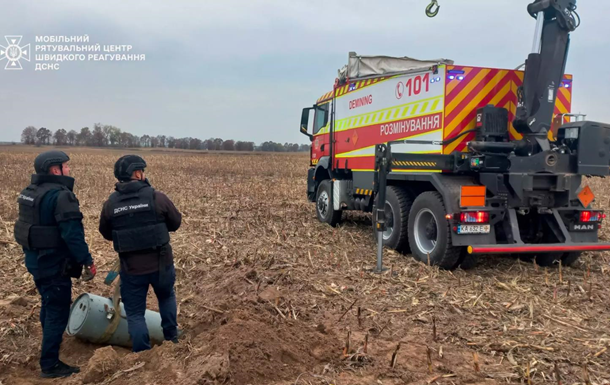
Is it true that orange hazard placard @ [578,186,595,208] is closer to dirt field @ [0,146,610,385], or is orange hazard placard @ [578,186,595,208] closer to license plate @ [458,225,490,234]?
dirt field @ [0,146,610,385]

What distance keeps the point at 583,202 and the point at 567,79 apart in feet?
6.25

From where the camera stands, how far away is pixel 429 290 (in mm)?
5816

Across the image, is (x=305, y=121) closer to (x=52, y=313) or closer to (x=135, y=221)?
(x=135, y=221)

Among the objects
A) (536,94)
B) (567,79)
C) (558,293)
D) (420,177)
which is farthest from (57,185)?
(567,79)

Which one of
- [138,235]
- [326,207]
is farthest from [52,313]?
[326,207]

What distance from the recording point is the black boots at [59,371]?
4023 millimetres

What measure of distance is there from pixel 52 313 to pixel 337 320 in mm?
2548

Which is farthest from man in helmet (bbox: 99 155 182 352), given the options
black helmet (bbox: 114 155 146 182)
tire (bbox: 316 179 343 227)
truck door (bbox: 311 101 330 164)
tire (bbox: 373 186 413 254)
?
truck door (bbox: 311 101 330 164)

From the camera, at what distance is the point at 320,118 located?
37.9 feet

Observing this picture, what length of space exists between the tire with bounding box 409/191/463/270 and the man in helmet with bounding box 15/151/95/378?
171 inches

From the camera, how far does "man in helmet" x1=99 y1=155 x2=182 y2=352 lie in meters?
4.09

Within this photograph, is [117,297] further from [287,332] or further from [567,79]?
[567,79]

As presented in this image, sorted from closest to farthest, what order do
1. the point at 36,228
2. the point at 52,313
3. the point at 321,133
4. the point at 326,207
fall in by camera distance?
the point at 36,228 < the point at 52,313 < the point at 326,207 < the point at 321,133

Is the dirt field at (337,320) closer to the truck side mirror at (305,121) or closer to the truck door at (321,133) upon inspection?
the truck door at (321,133)
